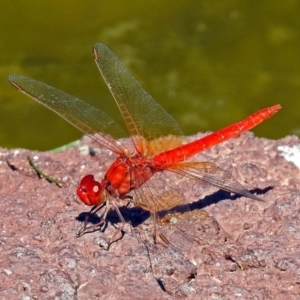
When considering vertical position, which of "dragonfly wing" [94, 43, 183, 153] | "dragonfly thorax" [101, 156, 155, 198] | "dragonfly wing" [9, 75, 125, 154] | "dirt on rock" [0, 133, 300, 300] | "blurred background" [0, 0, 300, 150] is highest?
"blurred background" [0, 0, 300, 150]

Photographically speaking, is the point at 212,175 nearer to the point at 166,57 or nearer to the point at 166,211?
the point at 166,211

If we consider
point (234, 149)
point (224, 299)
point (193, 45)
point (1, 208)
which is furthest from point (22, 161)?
point (193, 45)

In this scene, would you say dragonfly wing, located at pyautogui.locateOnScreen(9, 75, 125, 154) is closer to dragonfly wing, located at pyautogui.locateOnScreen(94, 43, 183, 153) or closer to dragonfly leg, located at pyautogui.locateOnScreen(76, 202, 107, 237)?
dragonfly wing, located at pyautogui.locateOnScreen(94, 43, 183, 153)

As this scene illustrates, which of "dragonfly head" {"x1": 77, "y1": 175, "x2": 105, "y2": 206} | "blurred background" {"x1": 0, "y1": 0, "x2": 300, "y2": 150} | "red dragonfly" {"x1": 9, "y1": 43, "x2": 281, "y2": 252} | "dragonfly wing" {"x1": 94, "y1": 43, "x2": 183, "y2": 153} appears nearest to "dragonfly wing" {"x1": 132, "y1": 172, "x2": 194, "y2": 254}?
"red dragonfly" {"x1": 9, "y1": 43, "x2": 281, "y2": 252}

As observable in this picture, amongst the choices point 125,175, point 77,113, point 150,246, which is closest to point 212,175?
point 125,175

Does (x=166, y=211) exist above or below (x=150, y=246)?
above
